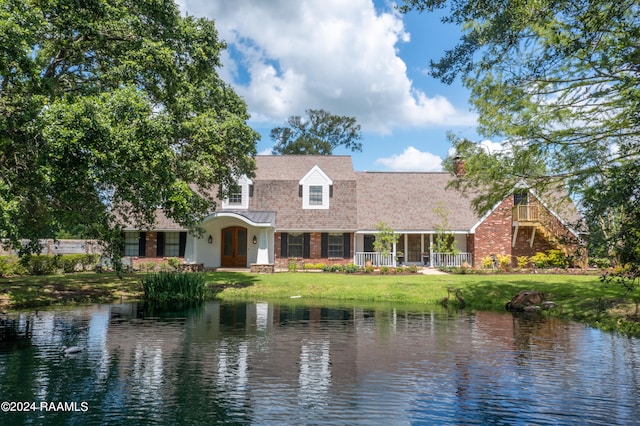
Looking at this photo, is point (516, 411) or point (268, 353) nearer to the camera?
point (516, 411)

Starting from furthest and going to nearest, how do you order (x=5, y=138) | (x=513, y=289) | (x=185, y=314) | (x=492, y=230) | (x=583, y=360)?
(x=492, y=230) → (x=513, y=289) → (x=185, y=314) → (x=5, y=138) → (x=583, y=360)

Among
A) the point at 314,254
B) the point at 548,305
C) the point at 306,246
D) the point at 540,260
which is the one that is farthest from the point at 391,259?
the point at 548,305

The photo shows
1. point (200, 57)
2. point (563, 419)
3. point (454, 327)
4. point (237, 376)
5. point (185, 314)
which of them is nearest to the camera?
point (563, 419)

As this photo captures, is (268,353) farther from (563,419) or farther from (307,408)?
(563,419)

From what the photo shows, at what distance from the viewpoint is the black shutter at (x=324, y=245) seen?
29.2 m

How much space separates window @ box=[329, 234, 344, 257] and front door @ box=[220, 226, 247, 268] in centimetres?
532

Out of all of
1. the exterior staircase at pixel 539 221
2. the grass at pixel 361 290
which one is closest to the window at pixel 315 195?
the grass at pixel 361 290

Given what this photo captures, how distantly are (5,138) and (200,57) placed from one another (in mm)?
7334

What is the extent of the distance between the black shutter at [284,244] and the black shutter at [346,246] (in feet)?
11.4

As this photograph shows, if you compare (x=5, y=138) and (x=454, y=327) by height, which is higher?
(x=5, y=138)

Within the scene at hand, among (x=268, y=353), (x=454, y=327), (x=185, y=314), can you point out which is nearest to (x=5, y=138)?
(x=185, y=314)

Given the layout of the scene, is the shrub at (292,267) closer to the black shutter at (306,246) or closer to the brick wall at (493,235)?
the black shutter at (306,246)

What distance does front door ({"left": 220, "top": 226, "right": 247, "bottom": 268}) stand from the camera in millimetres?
29469

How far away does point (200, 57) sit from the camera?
17281mm
